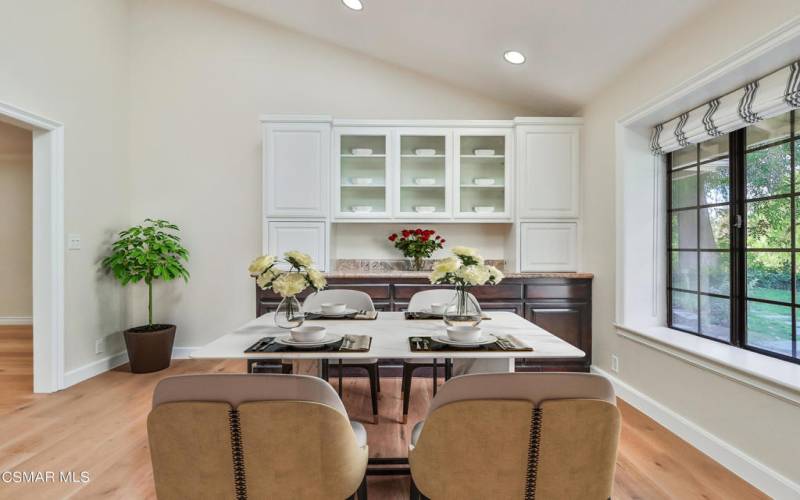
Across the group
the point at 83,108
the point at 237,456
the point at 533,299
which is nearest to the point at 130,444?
the point at 237,456

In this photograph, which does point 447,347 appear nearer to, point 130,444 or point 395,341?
point 395,341

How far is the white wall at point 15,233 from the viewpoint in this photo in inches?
213

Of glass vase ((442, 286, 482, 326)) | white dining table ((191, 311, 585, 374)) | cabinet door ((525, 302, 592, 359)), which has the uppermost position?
glass vase ((442, 286, 482, 326))

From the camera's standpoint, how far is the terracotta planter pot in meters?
3.37

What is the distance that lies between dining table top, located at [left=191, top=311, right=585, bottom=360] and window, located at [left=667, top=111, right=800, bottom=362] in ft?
3.70

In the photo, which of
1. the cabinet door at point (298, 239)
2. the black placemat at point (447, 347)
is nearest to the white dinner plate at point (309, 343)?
the black placemat at point (447, 347)

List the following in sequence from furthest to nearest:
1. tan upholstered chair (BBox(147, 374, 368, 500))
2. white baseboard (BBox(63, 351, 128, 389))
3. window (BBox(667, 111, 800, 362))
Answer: white baseboard (BBox(63, 351, 128, 389))
window (BBox(667, 111, 800, 362))
tan upholstered chair (BBox(147, 374, 368, 500))

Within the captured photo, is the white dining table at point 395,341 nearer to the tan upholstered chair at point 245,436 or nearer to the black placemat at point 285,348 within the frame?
the black placemat at point 285,348

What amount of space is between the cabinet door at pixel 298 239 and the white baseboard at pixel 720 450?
253 centimetres

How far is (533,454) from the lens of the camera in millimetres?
998

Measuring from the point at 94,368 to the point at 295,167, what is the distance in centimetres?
235

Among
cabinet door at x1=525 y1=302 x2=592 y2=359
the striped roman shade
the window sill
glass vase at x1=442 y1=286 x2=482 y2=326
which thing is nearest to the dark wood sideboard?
cabinet door at x1=525 y1=302 x2=592 y2=359

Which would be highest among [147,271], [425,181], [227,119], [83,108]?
[227,119]

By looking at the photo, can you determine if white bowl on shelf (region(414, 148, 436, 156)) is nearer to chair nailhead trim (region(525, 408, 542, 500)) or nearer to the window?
the window
